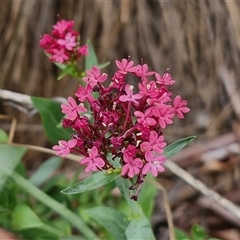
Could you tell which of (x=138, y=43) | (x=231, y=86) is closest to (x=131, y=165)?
(x=138, y=43)

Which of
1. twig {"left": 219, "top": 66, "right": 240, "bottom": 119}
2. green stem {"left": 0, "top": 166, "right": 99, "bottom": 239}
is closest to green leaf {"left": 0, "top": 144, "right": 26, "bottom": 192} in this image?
green stem {"left": 0, "top": 166, "right": 99, "bottom": 239}

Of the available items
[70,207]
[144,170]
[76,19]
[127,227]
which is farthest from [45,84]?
[144,170]

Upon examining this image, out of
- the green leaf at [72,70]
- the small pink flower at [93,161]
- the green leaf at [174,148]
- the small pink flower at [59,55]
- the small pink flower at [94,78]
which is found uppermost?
the small pink flower at [59,55]

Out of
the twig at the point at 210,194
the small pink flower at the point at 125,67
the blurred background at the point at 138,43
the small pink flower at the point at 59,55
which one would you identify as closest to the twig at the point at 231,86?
the blurred background at the point at 138,43

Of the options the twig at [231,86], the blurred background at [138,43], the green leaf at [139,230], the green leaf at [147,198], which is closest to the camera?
the green leaf at [139,230]

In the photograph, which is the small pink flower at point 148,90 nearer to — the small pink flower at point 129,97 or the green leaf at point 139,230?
the small pink flower at point 129,97

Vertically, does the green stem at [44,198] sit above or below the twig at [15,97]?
below

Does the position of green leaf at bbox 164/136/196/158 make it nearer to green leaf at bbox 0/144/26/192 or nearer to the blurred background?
green leaf at bbox 0/144/26/192
